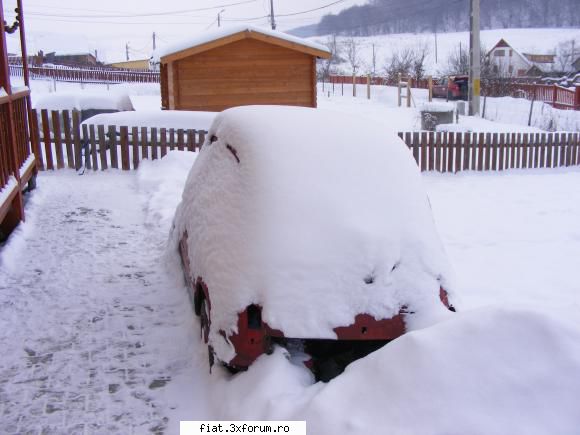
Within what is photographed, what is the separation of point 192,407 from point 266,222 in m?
1.15

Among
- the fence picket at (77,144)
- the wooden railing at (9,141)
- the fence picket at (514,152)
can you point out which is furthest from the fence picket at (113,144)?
the fence picket at (514,152)

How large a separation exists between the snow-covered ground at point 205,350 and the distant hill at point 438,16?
139008 mm

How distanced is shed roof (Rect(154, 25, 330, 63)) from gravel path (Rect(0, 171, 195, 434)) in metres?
10.2

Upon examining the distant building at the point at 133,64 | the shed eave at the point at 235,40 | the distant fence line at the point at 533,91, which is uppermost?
the distant building at the point at 133,64

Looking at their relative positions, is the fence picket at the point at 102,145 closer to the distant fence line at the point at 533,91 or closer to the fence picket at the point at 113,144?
the fence picket at the point at 113,144

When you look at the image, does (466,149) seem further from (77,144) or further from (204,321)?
(204,321)

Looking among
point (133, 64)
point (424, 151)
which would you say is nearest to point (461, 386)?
point (424, 151)

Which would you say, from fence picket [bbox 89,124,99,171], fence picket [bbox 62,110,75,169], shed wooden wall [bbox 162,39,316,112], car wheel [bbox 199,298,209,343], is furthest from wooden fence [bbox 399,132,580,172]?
car wheel [bbox 199,298,209,343]

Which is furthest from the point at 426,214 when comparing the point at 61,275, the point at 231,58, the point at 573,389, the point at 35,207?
the point at 231,58

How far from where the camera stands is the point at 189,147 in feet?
41.2

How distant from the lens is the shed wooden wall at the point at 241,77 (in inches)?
709

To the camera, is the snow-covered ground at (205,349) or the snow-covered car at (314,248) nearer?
the snow-covered ground at (205,349)

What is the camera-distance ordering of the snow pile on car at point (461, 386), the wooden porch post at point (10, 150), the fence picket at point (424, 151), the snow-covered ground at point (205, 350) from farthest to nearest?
the fence picket at point (424, 151)
the wooden porch post at point (10, 150)
the snow-covered ground at point (205, 350)
the snow pile on car at point (461, 386)

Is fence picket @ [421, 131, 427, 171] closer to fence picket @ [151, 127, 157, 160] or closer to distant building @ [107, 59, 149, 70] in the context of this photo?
fence picket @ [151, 127, 157, 160]
